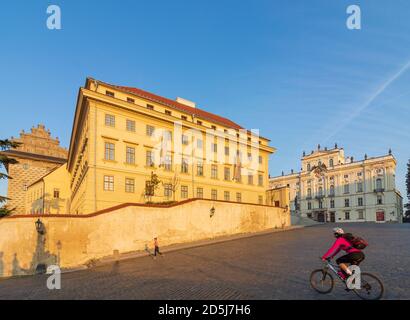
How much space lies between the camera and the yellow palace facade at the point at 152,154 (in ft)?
102

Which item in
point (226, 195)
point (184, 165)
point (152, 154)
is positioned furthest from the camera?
point (226, 195)

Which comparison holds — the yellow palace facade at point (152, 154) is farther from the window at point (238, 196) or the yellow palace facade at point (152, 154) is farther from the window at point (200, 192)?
the window at point (200, 192)

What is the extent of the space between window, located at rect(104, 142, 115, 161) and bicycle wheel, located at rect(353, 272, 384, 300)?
27168 millimetres

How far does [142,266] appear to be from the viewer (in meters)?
17.0

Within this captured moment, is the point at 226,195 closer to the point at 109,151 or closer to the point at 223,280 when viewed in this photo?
the point at 109,151

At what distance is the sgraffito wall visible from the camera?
19.0 meters

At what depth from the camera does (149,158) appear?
35156 mm

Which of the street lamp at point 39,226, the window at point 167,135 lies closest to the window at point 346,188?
the window at point 167,135

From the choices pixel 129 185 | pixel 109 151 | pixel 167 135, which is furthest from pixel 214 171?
pixel 109 151

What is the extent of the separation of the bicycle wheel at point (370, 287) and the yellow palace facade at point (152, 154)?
2578 cm

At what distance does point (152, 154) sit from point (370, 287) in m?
A: 29.3

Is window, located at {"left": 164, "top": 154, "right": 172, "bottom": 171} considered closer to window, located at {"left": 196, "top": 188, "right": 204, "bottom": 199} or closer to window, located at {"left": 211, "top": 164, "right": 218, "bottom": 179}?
window, located at {"left": 196, "top": 188, "right": 204, "bottom": 199}
